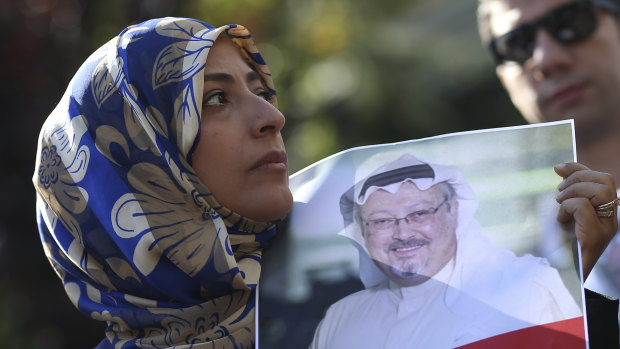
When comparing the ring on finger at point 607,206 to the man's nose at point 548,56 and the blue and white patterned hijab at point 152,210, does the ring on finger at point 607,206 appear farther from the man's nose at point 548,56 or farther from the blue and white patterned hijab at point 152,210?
the man's nose at point 548,56

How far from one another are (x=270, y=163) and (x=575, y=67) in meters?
1.23

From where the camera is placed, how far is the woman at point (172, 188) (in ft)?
4.52

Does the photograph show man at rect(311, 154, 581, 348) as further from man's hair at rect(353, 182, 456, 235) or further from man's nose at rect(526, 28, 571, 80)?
man's nose at rect(526, 28, 571, 80)

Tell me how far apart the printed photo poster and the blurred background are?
339cm

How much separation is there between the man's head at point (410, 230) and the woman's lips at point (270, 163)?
0.18 metres

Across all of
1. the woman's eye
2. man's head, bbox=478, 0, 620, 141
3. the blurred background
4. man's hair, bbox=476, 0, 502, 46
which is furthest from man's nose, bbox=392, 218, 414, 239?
the blurred background

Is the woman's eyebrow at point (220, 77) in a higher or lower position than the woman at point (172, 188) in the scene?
higher

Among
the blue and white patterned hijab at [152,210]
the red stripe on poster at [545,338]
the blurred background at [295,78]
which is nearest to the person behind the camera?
the red stripe on poster at [545,338]

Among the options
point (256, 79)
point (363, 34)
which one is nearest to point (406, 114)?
point (363, 34)


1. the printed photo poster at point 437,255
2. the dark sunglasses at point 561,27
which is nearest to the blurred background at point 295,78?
the dark sunglasses at point 561,27

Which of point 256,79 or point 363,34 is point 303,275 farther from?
point 363,34

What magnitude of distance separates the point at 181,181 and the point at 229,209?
100 mm

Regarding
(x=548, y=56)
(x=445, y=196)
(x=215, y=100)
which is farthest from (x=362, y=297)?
(x=548, y=56)

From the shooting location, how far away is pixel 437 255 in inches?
49.4
